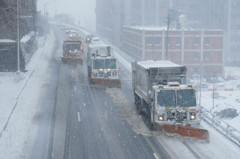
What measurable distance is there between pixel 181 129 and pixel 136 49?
61.2 metres

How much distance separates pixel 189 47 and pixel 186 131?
57.2 metres

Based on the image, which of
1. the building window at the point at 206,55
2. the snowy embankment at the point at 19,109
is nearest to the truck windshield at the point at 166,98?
the snowy embankment at the point at 19,109

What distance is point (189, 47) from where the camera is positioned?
72312 mm

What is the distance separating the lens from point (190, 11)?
114938 mm

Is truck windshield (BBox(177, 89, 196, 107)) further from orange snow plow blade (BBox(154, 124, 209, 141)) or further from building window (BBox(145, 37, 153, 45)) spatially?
building window (BBox(145, 37, 153, 45))

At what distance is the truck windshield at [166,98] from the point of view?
55.9 feet

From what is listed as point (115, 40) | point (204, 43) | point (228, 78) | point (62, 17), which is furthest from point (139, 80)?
point (62, 17)

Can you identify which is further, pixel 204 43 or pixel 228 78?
pixel 228 78

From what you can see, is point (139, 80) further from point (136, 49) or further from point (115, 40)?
point (115, 40)

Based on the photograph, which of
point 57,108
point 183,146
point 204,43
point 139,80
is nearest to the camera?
point 183,146

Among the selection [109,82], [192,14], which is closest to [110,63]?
[109,82]

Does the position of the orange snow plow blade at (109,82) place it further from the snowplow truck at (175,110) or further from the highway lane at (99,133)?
the snowplow truck at (175,110)

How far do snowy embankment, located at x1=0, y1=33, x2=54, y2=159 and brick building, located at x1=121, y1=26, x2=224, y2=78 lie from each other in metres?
35.3

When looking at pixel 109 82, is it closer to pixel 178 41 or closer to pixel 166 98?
pixel 166 98
